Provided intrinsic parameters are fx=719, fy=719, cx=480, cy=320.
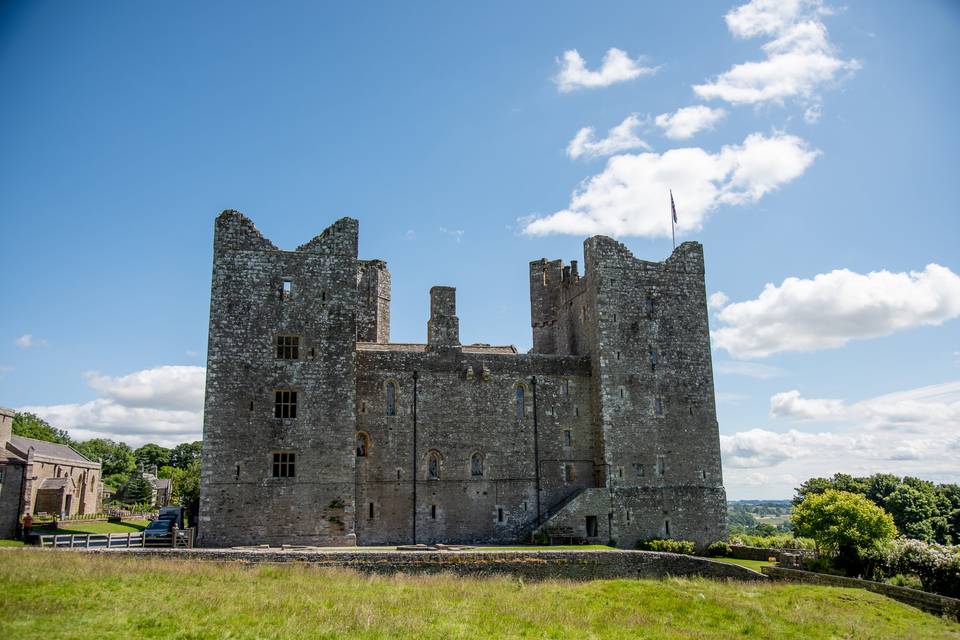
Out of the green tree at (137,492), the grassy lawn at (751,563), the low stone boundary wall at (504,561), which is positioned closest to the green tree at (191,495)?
the green tree at (137,492)

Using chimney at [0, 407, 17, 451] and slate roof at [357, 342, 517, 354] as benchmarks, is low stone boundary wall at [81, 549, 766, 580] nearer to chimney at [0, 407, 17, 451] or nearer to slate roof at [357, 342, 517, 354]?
slate roof at [357, 342, 517, 354]

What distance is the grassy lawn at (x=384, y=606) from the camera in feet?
57.4

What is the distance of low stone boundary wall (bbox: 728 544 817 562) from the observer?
111ft

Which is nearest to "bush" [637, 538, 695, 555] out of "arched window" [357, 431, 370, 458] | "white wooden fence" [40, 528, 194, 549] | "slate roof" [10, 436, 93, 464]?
"arched window" [357, 431, 370, 458]

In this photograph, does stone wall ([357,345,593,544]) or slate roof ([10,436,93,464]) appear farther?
slate roof ([10,436,93,464])

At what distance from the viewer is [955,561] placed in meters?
28.5

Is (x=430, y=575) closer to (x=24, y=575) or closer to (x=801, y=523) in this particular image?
(x=24, y=575)

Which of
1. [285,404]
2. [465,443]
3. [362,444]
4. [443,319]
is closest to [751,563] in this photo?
[465,443]

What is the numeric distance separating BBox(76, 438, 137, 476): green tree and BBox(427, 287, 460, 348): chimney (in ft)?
301

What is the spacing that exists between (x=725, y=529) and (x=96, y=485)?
6218 centimetres

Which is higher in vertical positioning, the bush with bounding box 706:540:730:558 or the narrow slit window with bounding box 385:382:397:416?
the narrow slit window with bounding box 385:382:397:416

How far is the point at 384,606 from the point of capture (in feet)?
67.8

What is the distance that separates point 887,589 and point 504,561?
14.6 m

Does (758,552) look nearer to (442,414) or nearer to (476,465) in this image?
(476,465)
